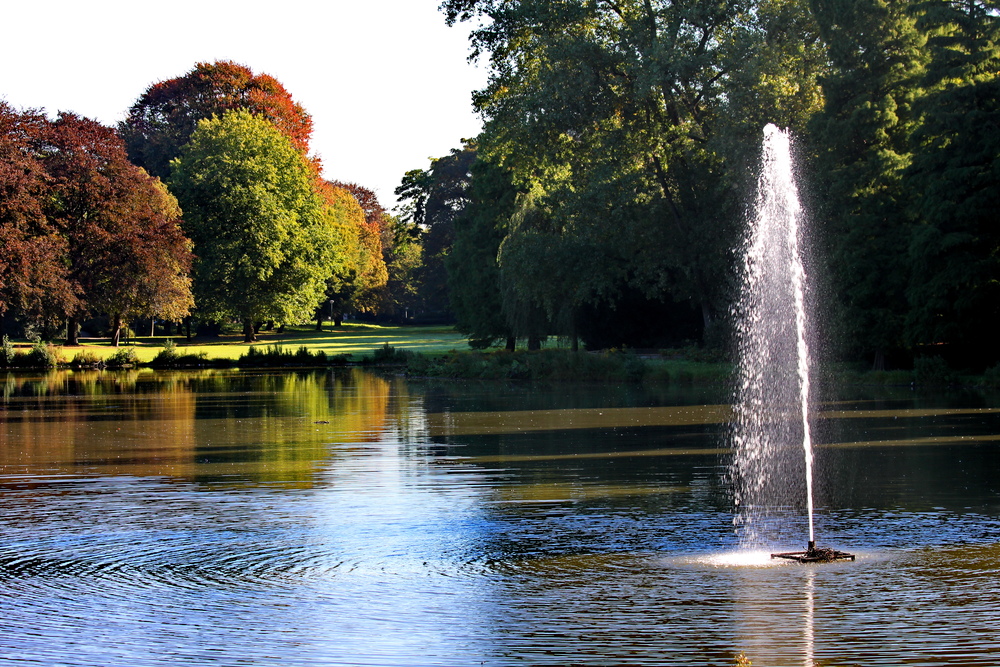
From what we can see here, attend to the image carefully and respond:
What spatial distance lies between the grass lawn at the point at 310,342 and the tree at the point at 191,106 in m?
12.6

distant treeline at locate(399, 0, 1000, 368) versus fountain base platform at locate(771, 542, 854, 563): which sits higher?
distant treeline at locate(399, 0, 1000, 368)

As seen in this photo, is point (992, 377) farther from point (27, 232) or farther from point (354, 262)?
point (354, 262)

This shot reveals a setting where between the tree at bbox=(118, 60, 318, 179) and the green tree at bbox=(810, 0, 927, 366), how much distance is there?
4952 cm

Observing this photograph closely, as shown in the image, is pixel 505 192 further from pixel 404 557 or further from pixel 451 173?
pixel 404 557

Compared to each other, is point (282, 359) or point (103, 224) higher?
point (103, 224)

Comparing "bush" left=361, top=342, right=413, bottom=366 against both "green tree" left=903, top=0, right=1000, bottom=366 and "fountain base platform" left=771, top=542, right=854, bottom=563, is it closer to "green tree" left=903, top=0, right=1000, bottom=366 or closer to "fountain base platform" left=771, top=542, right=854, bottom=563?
"green tree" left=903, top=0, right=1000, bottom=366

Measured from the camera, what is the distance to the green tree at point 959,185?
33.4m

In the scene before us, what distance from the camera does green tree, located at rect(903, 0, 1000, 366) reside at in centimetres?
3341

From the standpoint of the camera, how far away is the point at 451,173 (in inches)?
3521

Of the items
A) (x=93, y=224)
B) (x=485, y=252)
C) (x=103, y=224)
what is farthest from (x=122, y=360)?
(x=485, y=252)

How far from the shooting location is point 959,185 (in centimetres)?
3375

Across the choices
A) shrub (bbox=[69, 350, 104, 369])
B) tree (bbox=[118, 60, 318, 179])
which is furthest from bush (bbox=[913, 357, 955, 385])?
tree (bbox=[118, 60, 318, 179])

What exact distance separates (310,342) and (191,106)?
19019 millimetres

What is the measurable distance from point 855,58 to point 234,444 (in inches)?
970
